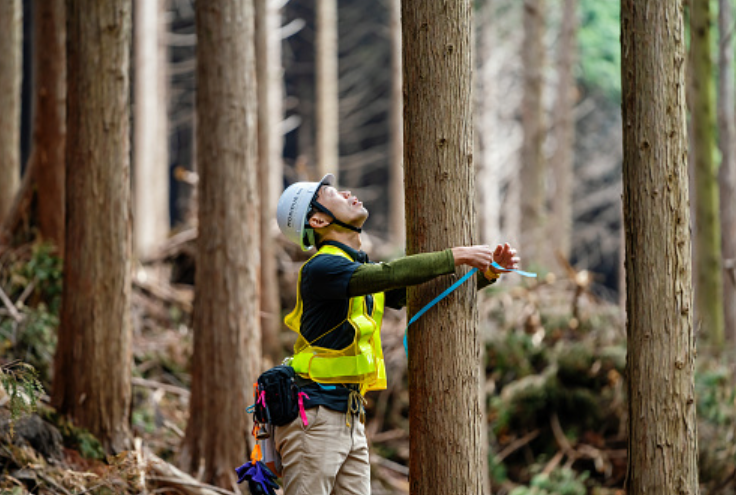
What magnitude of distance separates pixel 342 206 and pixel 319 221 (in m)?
0.15

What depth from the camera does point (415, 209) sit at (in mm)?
4809

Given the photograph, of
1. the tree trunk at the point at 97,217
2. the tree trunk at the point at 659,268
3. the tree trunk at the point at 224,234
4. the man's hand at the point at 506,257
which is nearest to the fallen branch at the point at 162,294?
the tree trunk at the point at 224,234

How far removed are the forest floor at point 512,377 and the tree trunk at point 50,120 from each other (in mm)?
471

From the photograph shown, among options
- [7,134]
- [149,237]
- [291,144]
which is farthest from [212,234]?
[291,144]

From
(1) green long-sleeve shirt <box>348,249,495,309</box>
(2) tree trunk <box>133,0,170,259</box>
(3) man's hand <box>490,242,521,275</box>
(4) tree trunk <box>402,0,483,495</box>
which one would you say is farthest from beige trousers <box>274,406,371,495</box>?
(2) tree trunk <box>133,0,170,259</box>

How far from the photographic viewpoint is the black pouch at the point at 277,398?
466 centimetres

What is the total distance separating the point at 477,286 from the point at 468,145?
0.75m

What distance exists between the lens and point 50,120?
10492 mm

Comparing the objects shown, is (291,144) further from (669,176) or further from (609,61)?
(669,176)

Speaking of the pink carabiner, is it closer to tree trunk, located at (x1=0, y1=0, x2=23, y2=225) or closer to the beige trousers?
the beige trousers

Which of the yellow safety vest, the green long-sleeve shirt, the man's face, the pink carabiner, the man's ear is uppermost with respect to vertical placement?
the man's face

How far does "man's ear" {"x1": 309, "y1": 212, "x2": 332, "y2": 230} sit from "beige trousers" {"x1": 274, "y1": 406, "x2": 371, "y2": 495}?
3.21 feet

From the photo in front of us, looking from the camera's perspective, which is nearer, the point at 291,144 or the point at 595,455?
the point at 595,455

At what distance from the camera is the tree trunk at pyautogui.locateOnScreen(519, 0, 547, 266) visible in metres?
17.7
